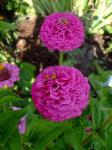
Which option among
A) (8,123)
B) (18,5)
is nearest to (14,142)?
(8,123)

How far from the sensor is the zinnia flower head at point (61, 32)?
1.17 m

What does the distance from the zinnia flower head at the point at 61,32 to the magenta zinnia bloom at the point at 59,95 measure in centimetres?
31

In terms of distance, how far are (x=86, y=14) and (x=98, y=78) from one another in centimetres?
150

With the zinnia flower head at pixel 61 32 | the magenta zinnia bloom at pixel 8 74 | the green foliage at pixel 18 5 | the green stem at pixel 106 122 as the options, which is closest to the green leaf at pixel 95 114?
the green stem at pixel 106 122

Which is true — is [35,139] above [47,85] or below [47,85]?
below

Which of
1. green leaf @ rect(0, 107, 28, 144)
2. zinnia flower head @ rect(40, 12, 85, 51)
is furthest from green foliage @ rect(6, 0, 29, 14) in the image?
green leaf @ rect(0, 107, 28, 144)

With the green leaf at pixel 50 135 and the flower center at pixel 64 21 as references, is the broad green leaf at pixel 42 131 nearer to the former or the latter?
the green leaf at pixel 50 135

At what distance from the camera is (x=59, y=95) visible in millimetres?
847

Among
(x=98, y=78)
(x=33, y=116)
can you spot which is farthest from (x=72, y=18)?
(x=33, y=116)

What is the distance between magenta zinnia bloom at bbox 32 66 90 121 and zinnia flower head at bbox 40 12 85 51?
1.01 ft

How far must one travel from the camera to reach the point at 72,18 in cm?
121

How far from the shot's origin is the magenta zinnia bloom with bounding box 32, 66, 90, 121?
838 millimetres

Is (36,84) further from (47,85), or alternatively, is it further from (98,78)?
(98,78)

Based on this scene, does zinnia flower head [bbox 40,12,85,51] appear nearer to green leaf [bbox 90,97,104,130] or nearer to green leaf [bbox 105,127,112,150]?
green leaf [bbox 90,97,104,130]
